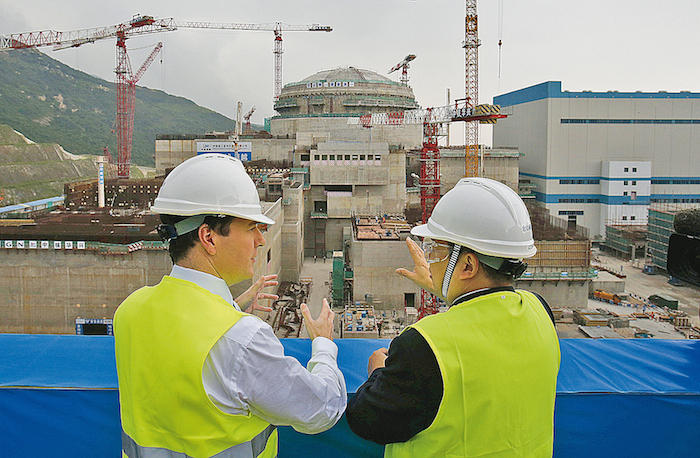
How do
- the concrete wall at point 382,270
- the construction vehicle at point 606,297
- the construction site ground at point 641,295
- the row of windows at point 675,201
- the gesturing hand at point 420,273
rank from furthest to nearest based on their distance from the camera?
the row of windows at point 675,201 < the construction vehicle at point 606,297 < the concrete wall at point 382,270 < the construction site ground at point 641,295 < the gesturing hand at point 420,273

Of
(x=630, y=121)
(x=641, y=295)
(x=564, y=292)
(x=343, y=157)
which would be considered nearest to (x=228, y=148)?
(x=343, y=157)

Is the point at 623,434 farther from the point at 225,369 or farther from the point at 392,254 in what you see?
the point at 392,254

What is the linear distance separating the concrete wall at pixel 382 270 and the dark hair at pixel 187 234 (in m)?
23.1

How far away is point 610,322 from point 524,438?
24775 mm

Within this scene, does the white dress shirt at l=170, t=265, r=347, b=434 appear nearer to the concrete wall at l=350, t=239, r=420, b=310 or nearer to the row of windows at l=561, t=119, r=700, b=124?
the concrete wall at l=350, t=239, r=420, b=310

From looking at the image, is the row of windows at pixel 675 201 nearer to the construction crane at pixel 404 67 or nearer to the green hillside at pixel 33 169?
the construction crane at pixel 404 67

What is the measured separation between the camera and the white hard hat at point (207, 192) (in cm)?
231

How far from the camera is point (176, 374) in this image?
2020 mm

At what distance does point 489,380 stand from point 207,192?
1.40 meters

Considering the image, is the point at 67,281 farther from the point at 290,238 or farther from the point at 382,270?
the point at 382,270

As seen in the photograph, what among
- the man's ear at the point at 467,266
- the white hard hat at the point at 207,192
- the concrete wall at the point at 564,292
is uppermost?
the white hard hat at the point at 207,192

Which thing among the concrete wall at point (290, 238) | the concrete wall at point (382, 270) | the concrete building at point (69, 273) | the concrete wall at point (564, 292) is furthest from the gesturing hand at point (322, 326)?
the concrete wall at point (290, 238)

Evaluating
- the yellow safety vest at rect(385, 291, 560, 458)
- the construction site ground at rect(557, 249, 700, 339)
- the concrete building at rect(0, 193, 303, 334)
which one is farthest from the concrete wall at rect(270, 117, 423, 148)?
the yellow safety vest at rect(385, 291, 560, 458)

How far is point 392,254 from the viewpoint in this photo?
2548cm
